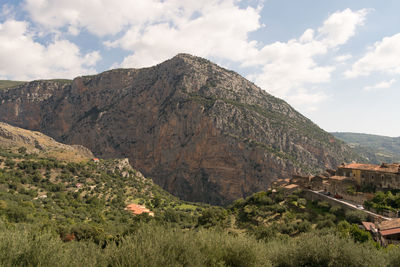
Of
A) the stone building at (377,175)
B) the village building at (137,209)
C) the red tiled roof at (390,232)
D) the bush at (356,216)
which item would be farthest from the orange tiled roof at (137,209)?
the red tiled roof at (390,232)

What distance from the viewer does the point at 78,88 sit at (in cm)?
13062

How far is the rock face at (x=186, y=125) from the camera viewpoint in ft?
287

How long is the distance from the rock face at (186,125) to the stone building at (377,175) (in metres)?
43.2

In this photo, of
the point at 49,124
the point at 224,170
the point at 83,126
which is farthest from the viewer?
the point at 49,124

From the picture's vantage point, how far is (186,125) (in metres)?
100

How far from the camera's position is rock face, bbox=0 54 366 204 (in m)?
87.5

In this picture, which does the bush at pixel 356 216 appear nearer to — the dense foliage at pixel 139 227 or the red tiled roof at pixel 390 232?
the dense foliage at pixel 139 227

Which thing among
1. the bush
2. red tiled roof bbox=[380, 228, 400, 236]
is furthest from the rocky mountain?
red tiled roof bbox=[380, 228, 400, 236]

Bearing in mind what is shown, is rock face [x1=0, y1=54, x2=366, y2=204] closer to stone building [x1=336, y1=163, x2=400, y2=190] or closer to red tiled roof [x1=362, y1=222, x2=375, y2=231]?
stone building [x1=336, y1=163, x2=400, y2=190]

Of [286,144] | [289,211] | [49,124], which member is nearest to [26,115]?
[49,124]

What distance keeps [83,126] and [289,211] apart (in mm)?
111263

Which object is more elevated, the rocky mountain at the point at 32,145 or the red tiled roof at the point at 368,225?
the rocky mountain at the point at 32,145

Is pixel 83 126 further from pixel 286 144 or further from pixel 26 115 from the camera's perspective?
pixel 286 144

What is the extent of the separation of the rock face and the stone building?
43.2 metres
